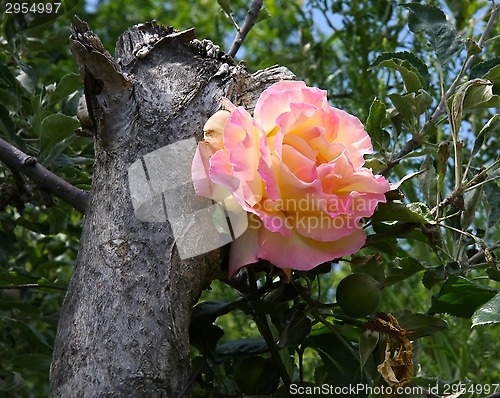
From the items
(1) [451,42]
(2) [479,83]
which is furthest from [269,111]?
(1) [451,42]

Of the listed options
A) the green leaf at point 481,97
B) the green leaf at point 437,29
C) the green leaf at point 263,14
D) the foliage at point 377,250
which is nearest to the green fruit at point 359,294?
the foliage at point 377,250

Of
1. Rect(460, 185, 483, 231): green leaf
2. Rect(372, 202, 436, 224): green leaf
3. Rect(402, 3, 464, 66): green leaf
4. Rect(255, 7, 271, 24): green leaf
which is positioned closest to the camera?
Rect(372, 202, 436, 224): green leaf

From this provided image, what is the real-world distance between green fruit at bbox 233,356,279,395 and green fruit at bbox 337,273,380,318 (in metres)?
0.12

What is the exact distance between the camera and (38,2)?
1440 millimetres

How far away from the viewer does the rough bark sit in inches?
24.6

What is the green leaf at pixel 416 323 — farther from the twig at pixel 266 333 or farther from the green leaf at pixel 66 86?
the green leaf at pixel 66 86

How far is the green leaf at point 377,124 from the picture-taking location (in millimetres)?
889

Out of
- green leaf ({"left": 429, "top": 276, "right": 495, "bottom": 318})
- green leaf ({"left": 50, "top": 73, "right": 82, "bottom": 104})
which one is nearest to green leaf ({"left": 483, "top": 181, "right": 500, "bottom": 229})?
green leaf ({"left": 429, "top": 276, "right": 495, "bottom": 318})

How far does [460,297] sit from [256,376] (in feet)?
0.76

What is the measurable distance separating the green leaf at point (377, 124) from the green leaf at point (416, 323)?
0.21 metres

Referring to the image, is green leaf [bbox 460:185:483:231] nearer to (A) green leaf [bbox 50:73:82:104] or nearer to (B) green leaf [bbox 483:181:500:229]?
(B) green leaf [bbox 483:181:500:229]

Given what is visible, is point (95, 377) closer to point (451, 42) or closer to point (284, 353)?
point (284, 353)

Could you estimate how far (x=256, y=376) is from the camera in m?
0.81

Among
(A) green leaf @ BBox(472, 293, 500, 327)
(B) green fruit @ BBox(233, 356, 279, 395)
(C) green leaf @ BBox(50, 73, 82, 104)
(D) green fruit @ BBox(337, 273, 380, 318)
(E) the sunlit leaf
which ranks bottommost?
(B) green fruit @ BBox(233, 356, 279, 395)
